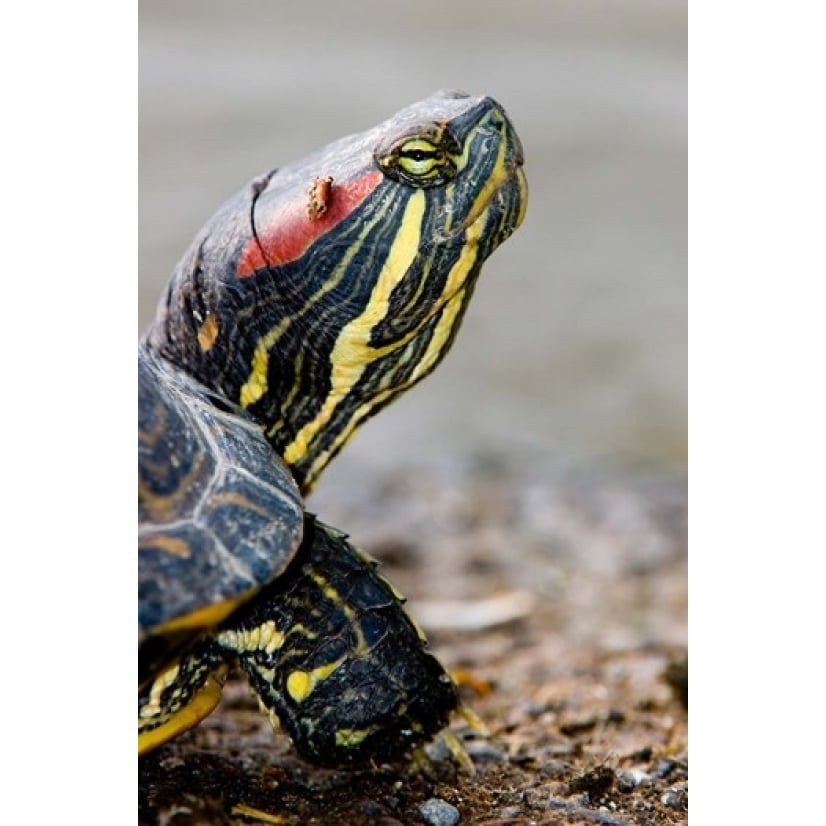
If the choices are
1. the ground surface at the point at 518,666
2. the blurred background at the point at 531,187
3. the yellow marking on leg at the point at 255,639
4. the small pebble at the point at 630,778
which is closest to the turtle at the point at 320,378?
the yellow marking on leg at the point at 255,639

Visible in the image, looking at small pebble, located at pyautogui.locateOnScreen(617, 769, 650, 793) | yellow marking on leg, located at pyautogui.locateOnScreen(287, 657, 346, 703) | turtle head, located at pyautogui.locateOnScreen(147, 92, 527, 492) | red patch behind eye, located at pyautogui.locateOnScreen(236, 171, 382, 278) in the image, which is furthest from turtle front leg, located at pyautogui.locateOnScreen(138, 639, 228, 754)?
small pebble, located at pyautogui.locateOnScreen(617, 769, 650, 793)

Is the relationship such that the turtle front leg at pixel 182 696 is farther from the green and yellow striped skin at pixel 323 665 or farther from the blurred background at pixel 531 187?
the blurred background at pixel 531 187

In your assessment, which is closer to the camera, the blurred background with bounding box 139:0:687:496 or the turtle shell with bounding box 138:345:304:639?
the turtle shell with bounding box 138:345:304:639

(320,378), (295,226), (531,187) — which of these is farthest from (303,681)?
(531,187)

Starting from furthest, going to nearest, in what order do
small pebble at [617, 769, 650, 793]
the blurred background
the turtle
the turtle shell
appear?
the blurred background < small pebble at [617, 769, 650, 793] < the turtle < the turtle shell

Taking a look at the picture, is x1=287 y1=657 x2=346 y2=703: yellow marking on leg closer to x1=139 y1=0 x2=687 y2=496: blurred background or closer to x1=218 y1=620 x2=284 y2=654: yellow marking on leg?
x1=218 y1=620 x2=284 y2=654: yellow marking on leg

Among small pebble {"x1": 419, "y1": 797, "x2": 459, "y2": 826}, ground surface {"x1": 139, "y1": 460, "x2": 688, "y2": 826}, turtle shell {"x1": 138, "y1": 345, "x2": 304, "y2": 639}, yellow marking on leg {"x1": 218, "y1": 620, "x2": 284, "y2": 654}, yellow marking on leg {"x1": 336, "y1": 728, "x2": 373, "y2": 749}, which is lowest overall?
ground surface {"x1": 139, "y1": 460, "x2": 688, "y2": 826}

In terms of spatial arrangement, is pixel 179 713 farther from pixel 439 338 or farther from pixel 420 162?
pixel 420 162

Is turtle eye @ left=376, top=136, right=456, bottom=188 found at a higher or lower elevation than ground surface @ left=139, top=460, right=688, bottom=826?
higher
